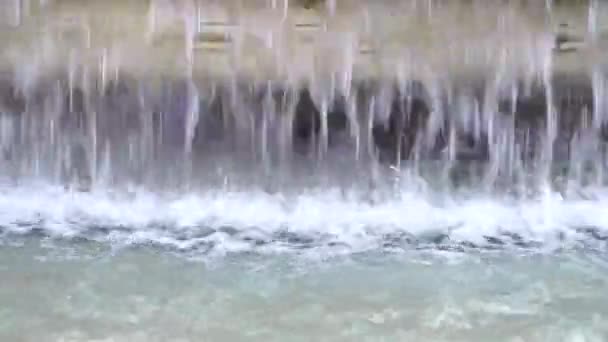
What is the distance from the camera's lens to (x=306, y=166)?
210 inches

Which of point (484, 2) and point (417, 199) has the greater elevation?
point (484, 2)

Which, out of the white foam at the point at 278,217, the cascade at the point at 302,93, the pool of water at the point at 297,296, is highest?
the cascade at the point at 302,93

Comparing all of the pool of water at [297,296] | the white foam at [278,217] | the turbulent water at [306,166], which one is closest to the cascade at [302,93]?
the turbulent water at [306,166]

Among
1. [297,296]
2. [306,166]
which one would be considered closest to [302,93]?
[306,166]

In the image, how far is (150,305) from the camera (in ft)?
10.8

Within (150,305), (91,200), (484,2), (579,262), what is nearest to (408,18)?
(484,2)

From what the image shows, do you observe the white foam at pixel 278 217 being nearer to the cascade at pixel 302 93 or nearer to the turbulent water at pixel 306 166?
the turbulent water at pixel 306 166

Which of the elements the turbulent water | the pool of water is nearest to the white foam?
the turbulent water

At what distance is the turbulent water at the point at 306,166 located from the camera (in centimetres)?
341

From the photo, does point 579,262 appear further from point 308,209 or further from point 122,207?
point 122,207

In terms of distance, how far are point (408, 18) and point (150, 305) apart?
7.35 ft

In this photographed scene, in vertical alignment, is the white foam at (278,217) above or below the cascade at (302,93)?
below

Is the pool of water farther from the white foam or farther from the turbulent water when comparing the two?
the white foam

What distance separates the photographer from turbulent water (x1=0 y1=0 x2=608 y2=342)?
341 cm
